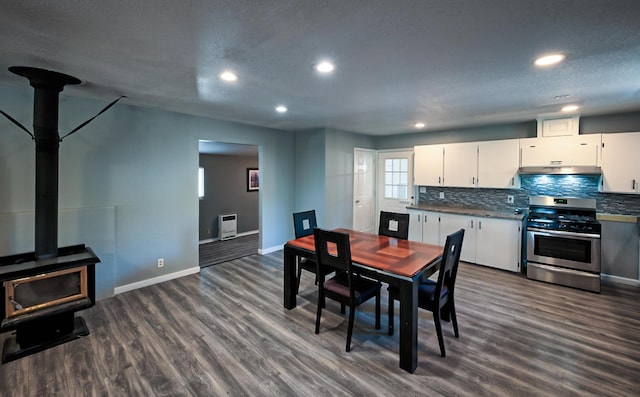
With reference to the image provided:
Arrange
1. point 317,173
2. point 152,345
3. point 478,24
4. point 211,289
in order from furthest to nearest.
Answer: point 317,173
point 211,289
point 152,345
point 478,24

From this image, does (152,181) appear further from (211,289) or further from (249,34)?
(249,34)

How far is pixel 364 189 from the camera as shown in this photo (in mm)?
6262

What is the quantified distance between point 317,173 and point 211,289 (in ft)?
8.93

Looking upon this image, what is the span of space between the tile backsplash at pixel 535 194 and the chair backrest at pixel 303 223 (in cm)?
298

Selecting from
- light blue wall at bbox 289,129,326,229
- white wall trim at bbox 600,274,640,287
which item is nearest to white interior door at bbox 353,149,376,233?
light blue wall at bbox 289,129,326,229

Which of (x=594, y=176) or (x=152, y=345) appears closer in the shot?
(x=152, y=345)

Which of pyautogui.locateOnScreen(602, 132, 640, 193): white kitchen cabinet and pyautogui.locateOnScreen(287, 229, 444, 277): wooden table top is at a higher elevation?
pyautogui.locateOnScreen(602, 132, 640, 193): white kitchen cabinet

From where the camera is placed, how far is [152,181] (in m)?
3.92

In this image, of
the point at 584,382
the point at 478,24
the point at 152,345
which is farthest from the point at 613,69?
the point at 152,345

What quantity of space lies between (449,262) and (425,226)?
9.78ft

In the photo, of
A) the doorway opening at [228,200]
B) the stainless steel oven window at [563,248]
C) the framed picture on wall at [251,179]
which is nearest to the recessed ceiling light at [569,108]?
Answer: the stainless steel oven window at [563,248]

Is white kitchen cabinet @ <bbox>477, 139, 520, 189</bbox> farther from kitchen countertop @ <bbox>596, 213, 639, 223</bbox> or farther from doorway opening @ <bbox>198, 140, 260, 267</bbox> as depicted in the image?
doorway opening @ <bbox>198, 140, 260, 267</bbox>

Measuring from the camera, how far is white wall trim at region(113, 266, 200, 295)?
368cm

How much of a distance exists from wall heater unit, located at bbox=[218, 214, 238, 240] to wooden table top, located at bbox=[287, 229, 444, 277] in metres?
4.08
